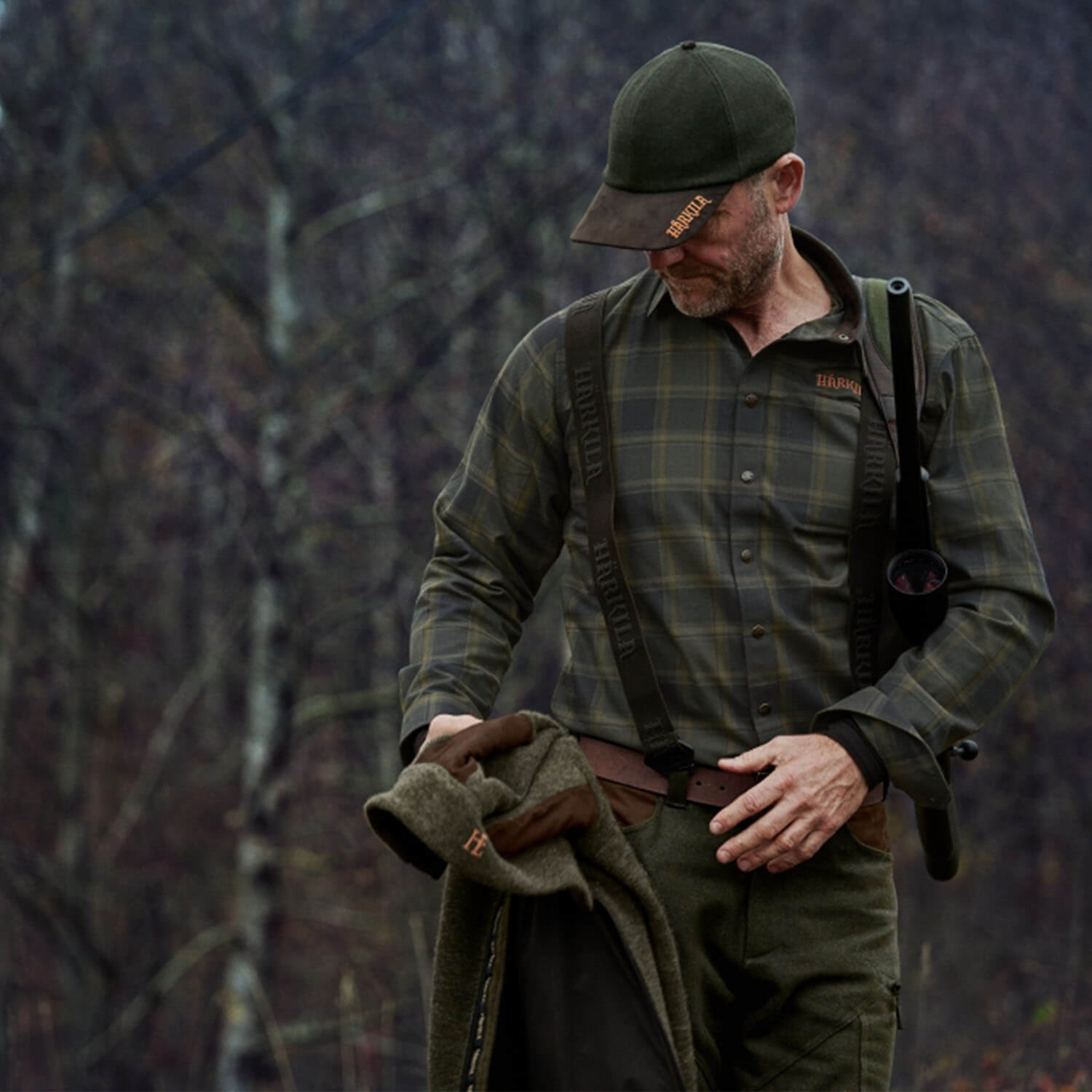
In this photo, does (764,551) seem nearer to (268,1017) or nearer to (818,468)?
(818,468)

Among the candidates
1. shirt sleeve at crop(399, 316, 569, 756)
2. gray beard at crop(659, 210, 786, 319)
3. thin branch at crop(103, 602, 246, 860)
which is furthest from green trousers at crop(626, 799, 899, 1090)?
thin branch at crop(103, 602, 246, 860)

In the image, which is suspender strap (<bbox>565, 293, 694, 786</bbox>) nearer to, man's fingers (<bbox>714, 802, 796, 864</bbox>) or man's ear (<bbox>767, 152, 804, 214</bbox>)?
man's fingers (<bbox>714, 802, 796, 864</bbox>)

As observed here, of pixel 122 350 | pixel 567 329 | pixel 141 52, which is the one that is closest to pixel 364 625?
pixel 122 350

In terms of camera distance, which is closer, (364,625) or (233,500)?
(233,500)

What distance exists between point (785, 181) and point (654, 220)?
27cm

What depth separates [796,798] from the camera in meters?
2.47

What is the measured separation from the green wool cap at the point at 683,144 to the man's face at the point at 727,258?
5cm

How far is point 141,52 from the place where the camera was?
40.8 feet

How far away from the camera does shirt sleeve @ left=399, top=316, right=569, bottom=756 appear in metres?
2.75

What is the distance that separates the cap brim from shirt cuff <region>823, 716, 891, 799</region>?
2.46 feet

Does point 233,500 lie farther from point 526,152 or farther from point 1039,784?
point 1039,784

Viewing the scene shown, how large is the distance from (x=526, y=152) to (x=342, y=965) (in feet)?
21.6

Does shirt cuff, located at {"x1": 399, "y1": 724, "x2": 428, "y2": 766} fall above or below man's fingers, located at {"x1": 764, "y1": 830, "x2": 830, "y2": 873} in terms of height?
above

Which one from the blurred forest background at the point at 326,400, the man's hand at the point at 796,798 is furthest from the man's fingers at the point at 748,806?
the blurred forest background at the point at 326,400
